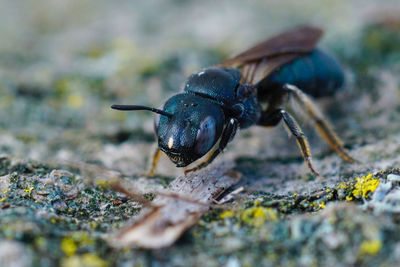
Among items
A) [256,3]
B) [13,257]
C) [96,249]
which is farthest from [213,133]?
[256,3]

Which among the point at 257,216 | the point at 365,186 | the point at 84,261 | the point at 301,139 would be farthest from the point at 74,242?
the point at 301,139

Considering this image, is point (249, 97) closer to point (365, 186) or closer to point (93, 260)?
point (365, 186)

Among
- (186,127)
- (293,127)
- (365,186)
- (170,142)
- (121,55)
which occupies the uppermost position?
(121,55)

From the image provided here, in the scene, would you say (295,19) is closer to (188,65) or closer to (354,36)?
(354,36)

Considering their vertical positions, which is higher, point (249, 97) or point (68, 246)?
point (249, 97)

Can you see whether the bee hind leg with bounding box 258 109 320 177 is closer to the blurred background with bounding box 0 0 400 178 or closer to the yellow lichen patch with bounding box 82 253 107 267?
the blurred background with bounding box 0 0 400 178
